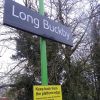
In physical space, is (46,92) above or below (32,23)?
below

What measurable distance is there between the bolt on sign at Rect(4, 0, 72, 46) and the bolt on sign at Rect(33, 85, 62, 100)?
120 cm

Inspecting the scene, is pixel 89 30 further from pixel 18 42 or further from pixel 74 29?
pixel 18 42

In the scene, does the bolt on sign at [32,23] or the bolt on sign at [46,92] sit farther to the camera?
the bolt on sign at [46,92]

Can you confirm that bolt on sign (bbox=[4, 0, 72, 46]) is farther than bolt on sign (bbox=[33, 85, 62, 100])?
No

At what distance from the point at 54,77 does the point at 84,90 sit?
82.1 inches

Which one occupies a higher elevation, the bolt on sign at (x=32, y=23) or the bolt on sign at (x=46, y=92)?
the bolt on sign at (x=32, y=23)

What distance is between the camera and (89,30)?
1716cm

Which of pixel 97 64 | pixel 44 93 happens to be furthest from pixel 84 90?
pixel 44 93

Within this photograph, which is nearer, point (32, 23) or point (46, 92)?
point (46, 92)

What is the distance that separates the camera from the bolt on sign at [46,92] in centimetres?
662

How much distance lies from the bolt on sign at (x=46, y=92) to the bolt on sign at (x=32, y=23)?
1201 mm

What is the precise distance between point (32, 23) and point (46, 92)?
1.52 meters

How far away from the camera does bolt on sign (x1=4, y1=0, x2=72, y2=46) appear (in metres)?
6.41

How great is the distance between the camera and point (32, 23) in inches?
275
